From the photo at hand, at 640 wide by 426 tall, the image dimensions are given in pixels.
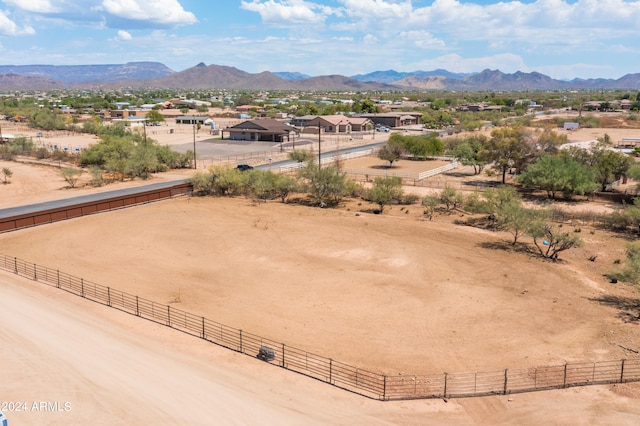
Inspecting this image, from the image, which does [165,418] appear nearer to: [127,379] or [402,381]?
[127,379]

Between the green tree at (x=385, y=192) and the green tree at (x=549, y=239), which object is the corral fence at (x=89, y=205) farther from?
the green tree at (x=549, y=239)

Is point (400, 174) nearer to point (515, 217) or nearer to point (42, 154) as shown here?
point (515, 217)

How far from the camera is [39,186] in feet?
202

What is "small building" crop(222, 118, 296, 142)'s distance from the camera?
10231 cm

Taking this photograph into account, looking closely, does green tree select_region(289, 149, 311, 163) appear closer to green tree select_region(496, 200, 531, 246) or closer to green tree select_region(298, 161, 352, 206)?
green tree select_region(298, 161, 352, 206)

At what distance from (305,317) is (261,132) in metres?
80.6

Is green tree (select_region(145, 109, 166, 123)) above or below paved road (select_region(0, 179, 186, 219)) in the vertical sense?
above

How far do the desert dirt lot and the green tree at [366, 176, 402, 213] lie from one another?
5.10 m

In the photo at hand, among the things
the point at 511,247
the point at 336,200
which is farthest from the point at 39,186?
the point at 511,247

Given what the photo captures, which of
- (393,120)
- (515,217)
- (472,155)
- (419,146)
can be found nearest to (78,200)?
(515,217)

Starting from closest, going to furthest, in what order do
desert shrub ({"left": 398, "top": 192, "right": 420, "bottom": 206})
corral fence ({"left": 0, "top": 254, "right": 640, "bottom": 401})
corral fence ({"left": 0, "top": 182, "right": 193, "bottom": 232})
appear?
corral fence ({"left": 0, "top": 254, "right": 640, "bottom": 401}) → corral fence ({"left": 0, "top": 182, "right": 193, "bottom": 232}) → desert shrub ({"left": 398, "top": 192, "right": 420, "bottom": 206})

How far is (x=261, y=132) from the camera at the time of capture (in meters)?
104

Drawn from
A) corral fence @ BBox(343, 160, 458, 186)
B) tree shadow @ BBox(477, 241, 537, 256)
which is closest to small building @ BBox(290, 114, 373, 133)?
corral fence @ BBox(343, 160, 458, 186)

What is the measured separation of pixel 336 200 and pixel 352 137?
6091 centimetres
